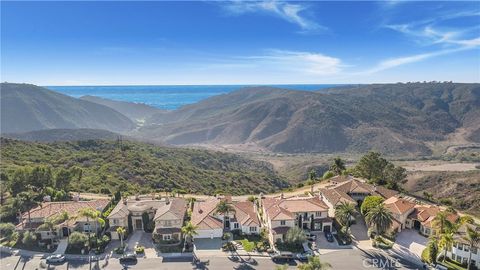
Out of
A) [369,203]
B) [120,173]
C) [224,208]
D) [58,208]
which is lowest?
[120,173]

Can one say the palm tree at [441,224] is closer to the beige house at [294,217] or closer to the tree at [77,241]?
the beige house at [294,217]

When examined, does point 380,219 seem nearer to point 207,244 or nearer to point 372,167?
point 207,244

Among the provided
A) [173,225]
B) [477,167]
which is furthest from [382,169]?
[477,167]

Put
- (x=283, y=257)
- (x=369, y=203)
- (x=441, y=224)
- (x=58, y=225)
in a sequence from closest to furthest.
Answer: (x=283, y=257) < (x=441, y=224) < (x=58, y=225) < (x=369, y=203)

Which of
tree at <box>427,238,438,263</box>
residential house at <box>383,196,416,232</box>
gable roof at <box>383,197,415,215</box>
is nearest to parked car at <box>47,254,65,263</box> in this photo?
residential house at <box>383,196,416,232</box>

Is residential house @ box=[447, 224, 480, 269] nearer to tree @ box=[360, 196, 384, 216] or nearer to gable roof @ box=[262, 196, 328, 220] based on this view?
tree @ box=[360, 196, 384, 216]

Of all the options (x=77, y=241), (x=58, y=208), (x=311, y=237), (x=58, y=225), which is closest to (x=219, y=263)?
(x=311, y=237)
